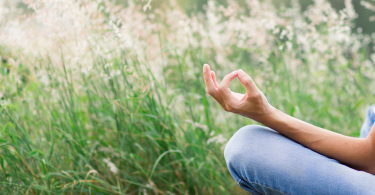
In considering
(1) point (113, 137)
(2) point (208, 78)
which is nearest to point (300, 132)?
(2) point (208, 78)

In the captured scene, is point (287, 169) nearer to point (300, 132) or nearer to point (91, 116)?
point (300, 132)

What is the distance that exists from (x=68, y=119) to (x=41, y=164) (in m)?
0.24

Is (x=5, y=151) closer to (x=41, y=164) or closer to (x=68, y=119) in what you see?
(x=41, y=164)

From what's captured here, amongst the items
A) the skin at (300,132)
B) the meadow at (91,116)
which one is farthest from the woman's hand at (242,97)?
the meadow at (91,116)

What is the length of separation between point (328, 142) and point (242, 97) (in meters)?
0.26

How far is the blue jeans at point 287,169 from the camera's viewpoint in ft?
2.30

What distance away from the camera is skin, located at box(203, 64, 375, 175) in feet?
2.52

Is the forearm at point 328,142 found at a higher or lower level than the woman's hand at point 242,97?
lower

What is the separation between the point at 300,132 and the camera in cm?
80

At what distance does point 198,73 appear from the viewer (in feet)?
5.17

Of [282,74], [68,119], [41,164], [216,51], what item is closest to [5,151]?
[41,164]

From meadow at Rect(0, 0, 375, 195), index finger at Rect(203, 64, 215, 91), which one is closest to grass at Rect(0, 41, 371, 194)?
meadow at Rect(0, 0, 375, 195)

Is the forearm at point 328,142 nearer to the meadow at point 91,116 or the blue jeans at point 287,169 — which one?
the blue jeans at point 287,169

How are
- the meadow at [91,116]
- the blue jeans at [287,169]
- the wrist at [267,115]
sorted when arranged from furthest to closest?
the meadow at [91,116] → the wrist at [267,115] → the blue jeans at [287,169]
